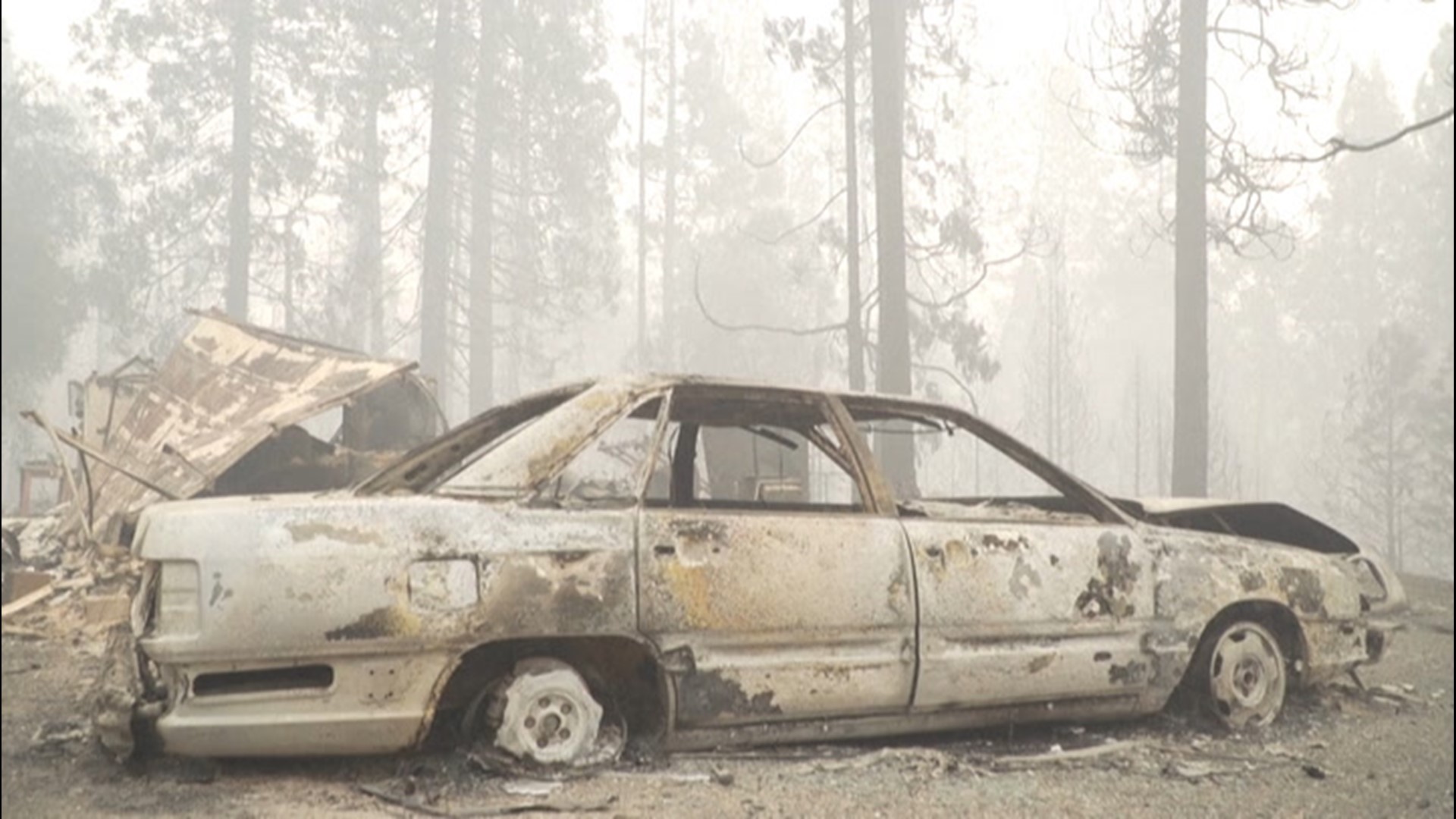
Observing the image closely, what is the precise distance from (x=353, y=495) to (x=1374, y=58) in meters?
7.60

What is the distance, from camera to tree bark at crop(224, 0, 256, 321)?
519cm

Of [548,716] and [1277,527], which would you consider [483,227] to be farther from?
[1277,527]

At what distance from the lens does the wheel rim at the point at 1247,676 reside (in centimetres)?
405

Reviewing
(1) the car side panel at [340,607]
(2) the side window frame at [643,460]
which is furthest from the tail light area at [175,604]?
(2) the side window frame at [643,460]

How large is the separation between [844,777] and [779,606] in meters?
0.55

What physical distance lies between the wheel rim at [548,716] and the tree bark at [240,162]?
12.9 ft

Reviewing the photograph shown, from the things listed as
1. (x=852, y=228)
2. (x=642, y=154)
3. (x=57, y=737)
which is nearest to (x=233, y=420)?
(x=57, y=737)

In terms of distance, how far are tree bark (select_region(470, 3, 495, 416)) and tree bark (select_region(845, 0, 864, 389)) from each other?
4.42 meters

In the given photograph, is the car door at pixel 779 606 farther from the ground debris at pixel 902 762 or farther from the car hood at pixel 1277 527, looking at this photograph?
the car hood at pixel 1277 527

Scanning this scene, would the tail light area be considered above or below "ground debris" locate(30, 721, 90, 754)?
above

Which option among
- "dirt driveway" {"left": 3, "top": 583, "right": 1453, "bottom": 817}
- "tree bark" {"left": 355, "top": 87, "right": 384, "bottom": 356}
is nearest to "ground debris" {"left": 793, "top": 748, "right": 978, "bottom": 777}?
"dirt driveway" {"left": 3, "top": 583, "right": 1453, "bottom": 817}

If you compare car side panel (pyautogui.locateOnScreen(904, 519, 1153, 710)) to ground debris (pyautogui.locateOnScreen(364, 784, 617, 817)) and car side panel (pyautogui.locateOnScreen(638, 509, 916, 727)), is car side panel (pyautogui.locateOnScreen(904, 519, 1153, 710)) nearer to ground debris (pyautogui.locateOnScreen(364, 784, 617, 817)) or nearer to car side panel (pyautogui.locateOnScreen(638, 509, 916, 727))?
car side panel (pyautogui.locateOnScreen(638, 509, 916, 727))

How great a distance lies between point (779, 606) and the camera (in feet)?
10.6

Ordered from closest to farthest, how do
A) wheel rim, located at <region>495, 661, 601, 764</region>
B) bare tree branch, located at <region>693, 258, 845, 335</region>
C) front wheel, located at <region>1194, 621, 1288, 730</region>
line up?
wheel rim, located at <region>495, 661, 601, 764</region>
front wheel, located at <region>1194, 621, 1288, 730</region>
bare tree branch, located at <region>693, 258, 845, 335</region>
